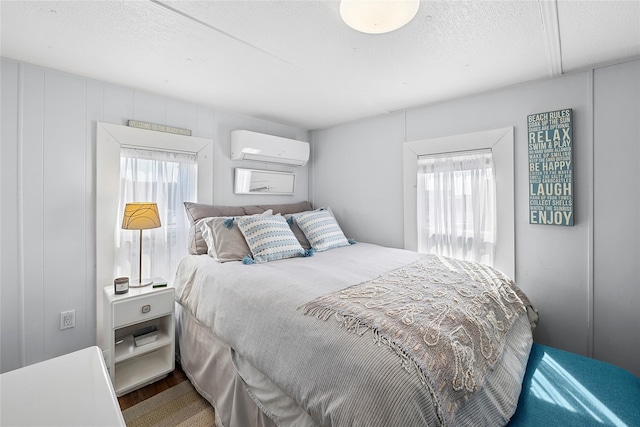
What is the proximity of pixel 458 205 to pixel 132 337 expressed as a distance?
293 cm

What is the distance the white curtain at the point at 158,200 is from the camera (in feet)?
7.61

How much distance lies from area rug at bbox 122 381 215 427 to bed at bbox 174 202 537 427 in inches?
3.1

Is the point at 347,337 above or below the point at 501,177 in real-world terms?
below

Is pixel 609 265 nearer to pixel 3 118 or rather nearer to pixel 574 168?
pixel 574 168

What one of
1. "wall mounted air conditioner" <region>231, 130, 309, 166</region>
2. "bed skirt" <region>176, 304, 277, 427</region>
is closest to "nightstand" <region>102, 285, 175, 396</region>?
"bed skirt" <region>176, 304, 277, 427</region>

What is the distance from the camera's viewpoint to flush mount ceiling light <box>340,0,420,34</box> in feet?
4.03

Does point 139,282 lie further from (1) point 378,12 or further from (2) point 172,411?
(1) point 378,12

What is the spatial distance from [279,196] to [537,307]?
8.90 ft

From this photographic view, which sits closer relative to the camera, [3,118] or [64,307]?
[3,118]

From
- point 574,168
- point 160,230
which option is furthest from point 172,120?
point 574,168

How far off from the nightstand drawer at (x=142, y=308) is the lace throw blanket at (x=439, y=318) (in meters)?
1.36

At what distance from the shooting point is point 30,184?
1949mm

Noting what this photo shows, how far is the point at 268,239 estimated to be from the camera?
2.35m

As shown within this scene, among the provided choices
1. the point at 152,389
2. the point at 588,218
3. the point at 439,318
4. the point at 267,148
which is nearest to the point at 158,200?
the point at 267,148
